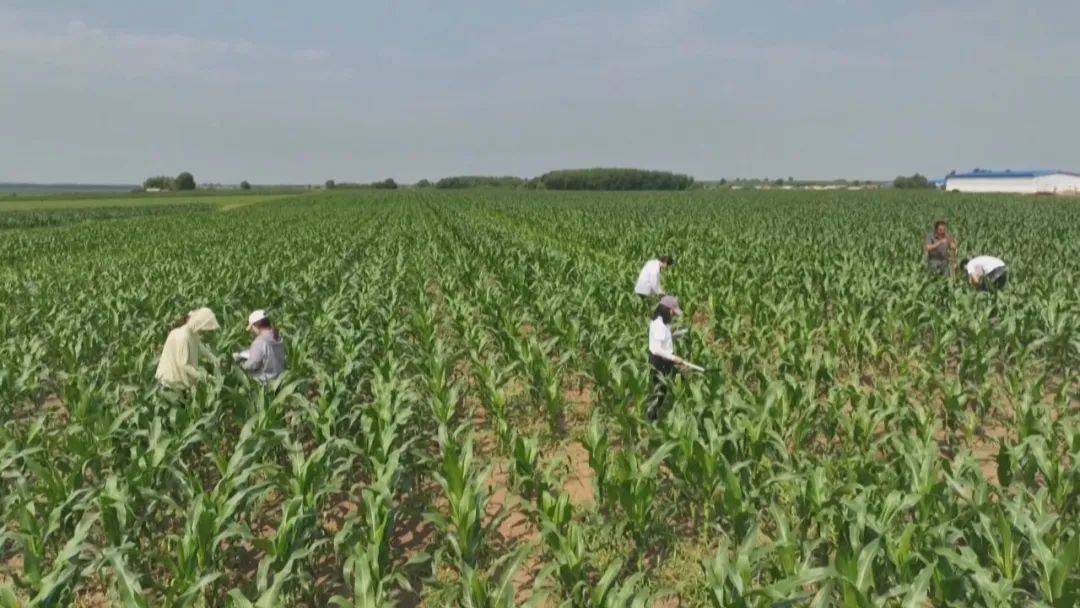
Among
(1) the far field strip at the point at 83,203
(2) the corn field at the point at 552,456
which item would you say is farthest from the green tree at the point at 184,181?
(2) the corn field at the point at 552,456

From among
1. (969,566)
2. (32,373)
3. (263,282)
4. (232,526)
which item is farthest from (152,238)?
(969,566)

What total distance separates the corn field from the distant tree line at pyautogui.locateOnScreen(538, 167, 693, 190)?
122m

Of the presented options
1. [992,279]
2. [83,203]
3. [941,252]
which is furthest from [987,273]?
[83,203]

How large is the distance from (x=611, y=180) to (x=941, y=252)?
126m

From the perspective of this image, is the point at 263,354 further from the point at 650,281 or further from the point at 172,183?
the point at 172,183

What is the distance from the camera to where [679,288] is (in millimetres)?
12062

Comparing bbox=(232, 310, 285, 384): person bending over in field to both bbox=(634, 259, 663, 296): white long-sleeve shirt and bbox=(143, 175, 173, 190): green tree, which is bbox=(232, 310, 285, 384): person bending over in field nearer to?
bbox=(634, 259, 663, 296): white long-sleeve shirt

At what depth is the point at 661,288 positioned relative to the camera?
36.6 feet

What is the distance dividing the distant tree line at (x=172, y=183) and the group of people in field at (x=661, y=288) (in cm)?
14352

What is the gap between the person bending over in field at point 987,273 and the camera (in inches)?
408

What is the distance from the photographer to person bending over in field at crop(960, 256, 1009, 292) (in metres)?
10.4

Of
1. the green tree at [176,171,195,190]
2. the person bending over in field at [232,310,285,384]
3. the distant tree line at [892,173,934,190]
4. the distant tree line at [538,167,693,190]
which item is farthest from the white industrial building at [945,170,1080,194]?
the green tree at [176,171,195,190]

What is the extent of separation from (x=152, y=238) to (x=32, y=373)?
23465mm

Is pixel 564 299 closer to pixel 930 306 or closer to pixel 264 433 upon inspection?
pixel 930 306
